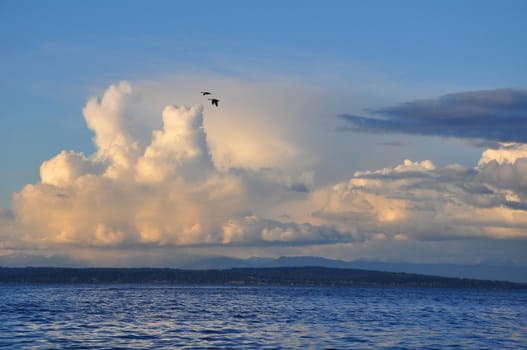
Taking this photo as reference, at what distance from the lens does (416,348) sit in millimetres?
77438

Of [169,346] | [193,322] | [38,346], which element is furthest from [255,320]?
[38,346]

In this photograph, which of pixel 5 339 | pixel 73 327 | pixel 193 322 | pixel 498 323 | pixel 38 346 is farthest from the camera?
pixel 498 323

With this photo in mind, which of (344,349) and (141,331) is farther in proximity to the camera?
(141,331)

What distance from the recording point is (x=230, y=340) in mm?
80938

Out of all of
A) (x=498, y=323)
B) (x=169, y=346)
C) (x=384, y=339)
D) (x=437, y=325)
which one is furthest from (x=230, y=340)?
(x=498, y=323)

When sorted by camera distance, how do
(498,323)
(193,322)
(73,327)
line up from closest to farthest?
1. (73,327)
2. (193,322)
3. (498,323)

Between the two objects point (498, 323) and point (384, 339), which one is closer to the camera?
point (384, 339)

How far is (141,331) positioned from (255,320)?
2402 cm

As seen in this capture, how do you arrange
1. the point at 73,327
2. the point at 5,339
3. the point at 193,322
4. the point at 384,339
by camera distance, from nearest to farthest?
the point at 5,339
the point at 384,339
the point at 73,327
the point at 193,322

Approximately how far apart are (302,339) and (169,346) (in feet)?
54.9

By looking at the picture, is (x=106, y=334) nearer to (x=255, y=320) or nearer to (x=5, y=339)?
(x=5, y=339)

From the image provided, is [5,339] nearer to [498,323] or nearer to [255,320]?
[255,320]

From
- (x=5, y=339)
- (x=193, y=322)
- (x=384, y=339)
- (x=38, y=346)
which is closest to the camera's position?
(x=38, y=346)

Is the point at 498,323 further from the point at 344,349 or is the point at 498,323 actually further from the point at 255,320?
the point at 344,349
